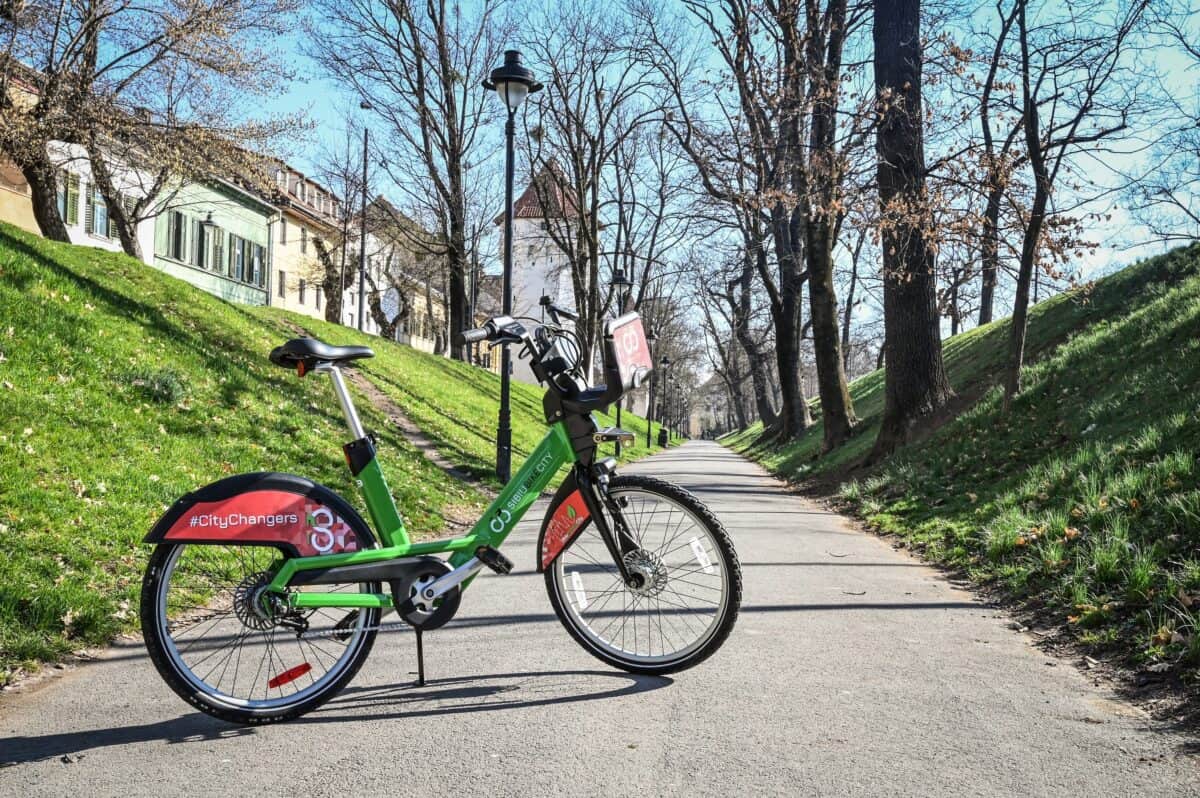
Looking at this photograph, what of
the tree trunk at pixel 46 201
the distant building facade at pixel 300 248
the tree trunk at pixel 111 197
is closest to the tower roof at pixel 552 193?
the tree trunk at pixel 111 197

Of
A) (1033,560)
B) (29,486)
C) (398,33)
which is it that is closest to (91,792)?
(29,486)

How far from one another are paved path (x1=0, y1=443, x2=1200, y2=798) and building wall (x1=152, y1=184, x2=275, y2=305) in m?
29.9

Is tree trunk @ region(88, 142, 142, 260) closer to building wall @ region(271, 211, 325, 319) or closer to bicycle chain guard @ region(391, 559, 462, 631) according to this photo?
bicycle chain guard @ region(391, 559, 462, 631)

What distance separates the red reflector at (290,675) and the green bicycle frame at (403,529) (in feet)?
0.84

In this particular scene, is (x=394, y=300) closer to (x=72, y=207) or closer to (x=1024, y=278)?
(x=72, y=207)

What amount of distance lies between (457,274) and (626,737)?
102 ft

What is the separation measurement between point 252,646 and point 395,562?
65cm

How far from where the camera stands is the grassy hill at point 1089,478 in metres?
5.05

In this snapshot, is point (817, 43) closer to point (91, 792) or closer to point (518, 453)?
point (518, 453)

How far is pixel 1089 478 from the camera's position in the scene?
24.7ft

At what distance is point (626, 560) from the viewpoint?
420cm

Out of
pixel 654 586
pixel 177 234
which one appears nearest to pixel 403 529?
pixel 654 586

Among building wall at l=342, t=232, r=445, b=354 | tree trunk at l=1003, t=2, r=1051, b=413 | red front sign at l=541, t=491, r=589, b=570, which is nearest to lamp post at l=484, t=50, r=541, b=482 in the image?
tree trunk at l=1003, t=2, r=1051, b=413

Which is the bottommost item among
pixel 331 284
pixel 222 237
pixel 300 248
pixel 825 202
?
pixel 825 202
